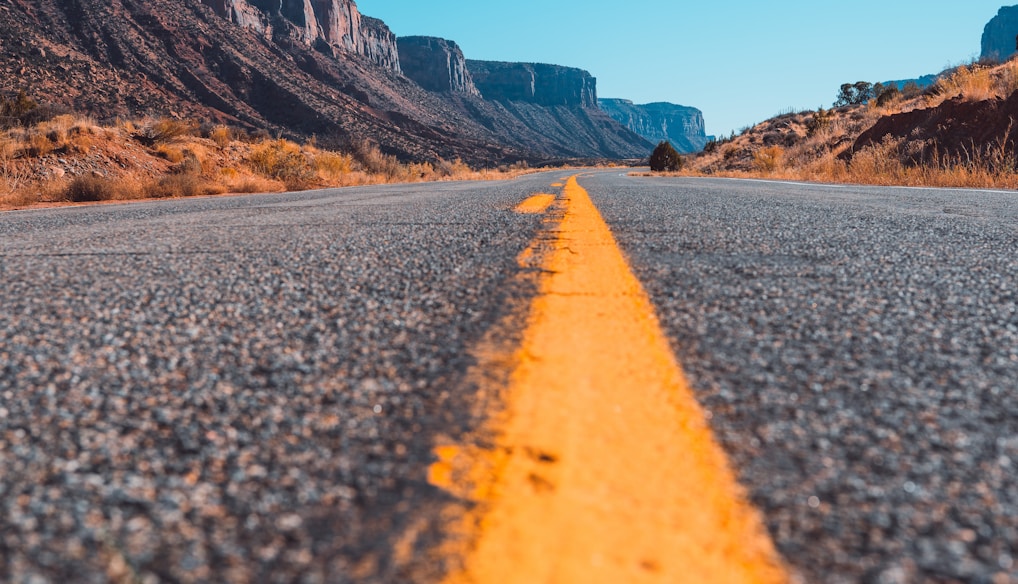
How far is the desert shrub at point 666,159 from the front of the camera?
33.9m

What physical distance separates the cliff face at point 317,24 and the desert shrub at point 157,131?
179 feet

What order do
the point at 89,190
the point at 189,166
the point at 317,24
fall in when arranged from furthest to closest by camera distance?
the point at 317,24 < the point at 189,166 < the point at 89,190

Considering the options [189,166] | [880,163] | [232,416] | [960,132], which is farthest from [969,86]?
[189,166]

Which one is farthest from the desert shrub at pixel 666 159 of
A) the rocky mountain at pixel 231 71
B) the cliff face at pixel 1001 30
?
the cliff face at pixel 1001 30

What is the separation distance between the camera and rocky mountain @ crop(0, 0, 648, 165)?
33562mm

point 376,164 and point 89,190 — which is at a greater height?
point 376,164

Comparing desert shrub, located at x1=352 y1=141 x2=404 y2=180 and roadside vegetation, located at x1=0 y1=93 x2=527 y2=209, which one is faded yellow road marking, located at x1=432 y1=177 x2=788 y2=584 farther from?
desert shrub, located at x1=352 y1=141 x2=404 y2=180

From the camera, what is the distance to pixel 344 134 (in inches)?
1763

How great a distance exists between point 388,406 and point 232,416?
25cm

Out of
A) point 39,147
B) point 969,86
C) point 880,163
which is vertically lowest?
point 880,163

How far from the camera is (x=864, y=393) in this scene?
1.04m

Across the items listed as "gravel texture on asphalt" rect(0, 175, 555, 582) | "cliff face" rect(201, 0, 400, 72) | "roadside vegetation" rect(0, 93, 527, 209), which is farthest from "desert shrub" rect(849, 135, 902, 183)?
"cliff face" rect(201, 0, 400, 72)

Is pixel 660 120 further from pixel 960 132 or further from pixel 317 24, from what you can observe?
pixel 960 132

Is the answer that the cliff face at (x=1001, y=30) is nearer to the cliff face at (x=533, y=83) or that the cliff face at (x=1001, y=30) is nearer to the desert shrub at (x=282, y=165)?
the cliff face at (x=533, y=83)
